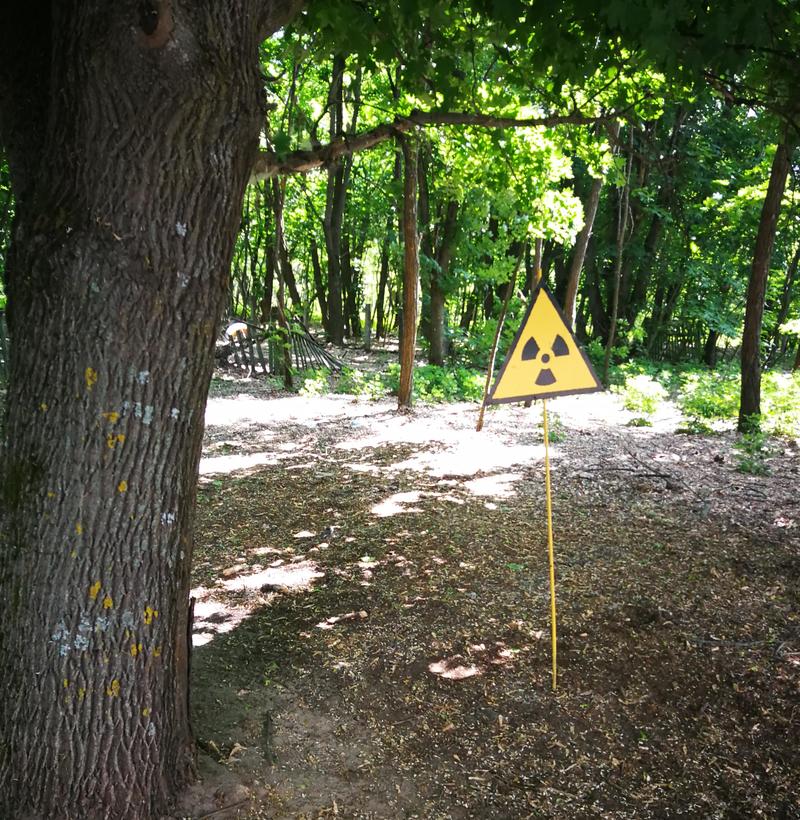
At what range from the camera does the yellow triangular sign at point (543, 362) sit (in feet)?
13.0

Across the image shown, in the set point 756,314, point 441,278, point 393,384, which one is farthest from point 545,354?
point 441,278

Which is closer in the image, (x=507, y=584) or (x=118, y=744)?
(x=118, y=744)

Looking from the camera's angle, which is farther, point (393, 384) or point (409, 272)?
point (393, 384)

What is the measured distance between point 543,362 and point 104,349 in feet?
8.49

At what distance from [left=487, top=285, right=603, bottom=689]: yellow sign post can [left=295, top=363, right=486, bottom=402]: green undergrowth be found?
370 inches

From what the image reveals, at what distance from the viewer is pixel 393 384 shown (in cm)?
1498

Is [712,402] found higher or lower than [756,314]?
lower

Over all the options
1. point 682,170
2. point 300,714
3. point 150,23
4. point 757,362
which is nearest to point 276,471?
point 300,714

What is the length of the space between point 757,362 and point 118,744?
36.0 ft

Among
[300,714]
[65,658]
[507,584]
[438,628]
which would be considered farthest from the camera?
[507,584]

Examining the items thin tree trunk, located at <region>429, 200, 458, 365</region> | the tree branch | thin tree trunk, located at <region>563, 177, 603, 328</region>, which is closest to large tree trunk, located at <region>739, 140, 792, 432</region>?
thin tree trunk, located at <region>563, 177, 603, 328</region>

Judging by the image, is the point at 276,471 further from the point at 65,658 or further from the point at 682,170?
the point at 682,170

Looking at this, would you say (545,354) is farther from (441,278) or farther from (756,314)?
(441,278)

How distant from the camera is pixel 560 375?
3.97m
